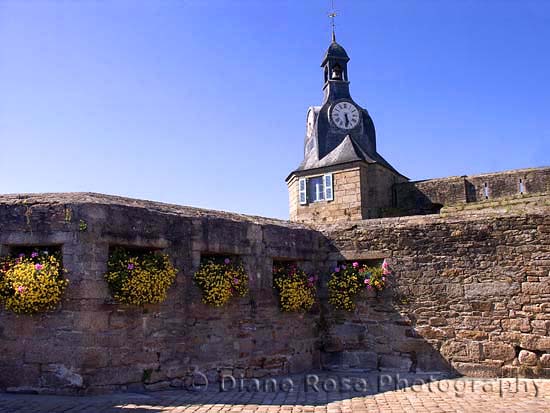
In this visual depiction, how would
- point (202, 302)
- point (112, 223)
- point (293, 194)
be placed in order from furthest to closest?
point (293, 194) → point (202, 302) → point (112, 223)

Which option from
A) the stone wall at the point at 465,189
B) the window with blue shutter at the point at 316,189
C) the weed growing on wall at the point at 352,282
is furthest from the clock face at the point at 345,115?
Result: the weed growing on wall at the point at 352,282

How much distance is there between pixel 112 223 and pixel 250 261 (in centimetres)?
244

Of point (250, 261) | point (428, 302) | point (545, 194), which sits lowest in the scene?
point (428, 302)

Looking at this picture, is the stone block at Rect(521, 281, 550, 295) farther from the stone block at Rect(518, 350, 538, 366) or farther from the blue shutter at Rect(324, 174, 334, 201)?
the blue shutter at Rect(324, 174, 334, 201)

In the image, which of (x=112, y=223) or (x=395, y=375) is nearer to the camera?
(x=112, y=223)

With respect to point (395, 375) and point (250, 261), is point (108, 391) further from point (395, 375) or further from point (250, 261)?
point (395, 375)

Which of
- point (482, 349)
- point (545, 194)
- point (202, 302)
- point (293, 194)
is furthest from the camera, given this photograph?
point (293, 194)

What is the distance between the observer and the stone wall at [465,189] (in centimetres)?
1830

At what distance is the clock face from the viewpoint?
2650 cm

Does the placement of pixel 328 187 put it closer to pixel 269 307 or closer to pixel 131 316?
pixel 269 307

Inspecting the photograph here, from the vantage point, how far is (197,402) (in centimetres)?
687

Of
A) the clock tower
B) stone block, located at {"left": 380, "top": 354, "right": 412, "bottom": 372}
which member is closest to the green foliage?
stone block, located at {"left": 380, "top": 354, "right": 412, "bottom": 372}

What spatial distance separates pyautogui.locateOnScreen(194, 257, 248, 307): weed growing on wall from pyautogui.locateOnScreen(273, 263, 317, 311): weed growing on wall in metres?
0.83

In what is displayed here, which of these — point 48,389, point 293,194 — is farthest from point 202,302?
point 293,194
